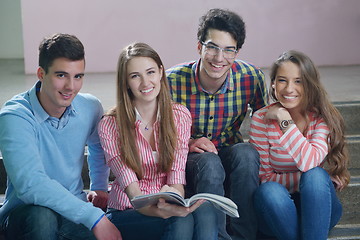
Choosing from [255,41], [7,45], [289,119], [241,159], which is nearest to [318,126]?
[289,119]

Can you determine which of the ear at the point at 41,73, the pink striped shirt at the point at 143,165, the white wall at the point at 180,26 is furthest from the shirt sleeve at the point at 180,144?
the white wall at the point at 180,26

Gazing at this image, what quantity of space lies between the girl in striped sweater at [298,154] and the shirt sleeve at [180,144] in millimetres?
295

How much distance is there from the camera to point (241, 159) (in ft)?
7.87

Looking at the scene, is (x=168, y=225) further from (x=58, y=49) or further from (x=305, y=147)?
(x=58, y=49)

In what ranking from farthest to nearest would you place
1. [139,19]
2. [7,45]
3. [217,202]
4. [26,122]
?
[7,45]
[139,19]
[26,122]
[217,202]

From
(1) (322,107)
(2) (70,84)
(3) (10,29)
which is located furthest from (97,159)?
(3) (10,29)

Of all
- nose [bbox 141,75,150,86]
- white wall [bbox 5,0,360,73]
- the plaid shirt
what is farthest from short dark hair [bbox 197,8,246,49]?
white wall [bbox 5,0,360,73]

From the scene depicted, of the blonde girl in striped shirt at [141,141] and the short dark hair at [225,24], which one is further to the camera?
the short dark hair at [225,24]

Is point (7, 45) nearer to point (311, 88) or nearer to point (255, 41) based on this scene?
point (255, 41)

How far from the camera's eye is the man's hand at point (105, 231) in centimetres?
208

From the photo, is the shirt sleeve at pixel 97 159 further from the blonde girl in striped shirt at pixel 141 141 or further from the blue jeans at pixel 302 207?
the blue jeans at pixel 302 207

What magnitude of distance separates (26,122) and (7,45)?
14.1 ft

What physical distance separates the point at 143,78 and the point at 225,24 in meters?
0.45

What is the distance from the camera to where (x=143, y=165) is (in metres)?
2.31
